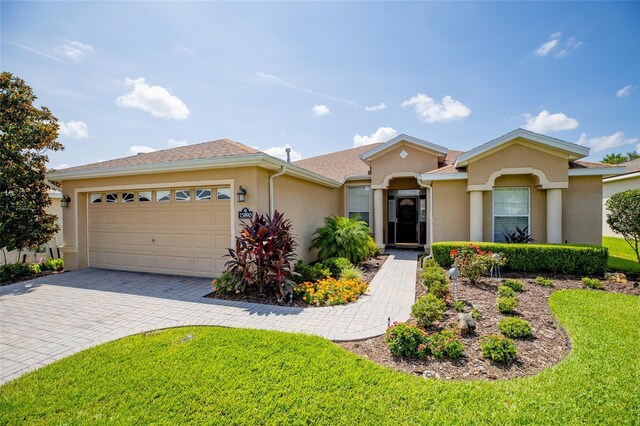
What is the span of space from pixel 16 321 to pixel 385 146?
13.0 metres

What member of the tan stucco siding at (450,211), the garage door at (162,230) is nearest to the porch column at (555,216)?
the tan stucco siding at (450,211)

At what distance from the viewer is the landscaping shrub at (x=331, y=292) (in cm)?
623

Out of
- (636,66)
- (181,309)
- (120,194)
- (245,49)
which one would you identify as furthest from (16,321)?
(636,66)

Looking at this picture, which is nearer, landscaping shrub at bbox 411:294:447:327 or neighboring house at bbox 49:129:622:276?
landscaping shrub at bbox 411:294:447:327

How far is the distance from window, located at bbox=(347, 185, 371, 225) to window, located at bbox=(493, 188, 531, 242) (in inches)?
222

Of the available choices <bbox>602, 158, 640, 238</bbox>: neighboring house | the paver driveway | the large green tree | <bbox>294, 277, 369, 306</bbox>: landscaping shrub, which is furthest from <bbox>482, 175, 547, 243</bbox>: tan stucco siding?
the large green tree

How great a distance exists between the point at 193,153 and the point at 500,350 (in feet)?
30.1

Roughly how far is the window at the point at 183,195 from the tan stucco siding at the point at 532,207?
34.9ft

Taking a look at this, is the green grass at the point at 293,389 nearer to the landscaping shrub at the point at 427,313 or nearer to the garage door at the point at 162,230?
the landscaping shrub at the point at 427,313

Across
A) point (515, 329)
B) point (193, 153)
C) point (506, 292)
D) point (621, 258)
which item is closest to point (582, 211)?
point (621, 258)

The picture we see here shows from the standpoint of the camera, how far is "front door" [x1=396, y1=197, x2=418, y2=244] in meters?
14.1

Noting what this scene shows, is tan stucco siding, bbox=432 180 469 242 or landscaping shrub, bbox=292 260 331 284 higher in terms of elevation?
tan stucco siding, bbox=432 180 469 242

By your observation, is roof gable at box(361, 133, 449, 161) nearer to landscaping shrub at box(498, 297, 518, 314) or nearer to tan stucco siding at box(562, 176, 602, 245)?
tan stucco siding at box(562, 176, 602, 245)

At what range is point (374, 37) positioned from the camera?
9664 millimetres
